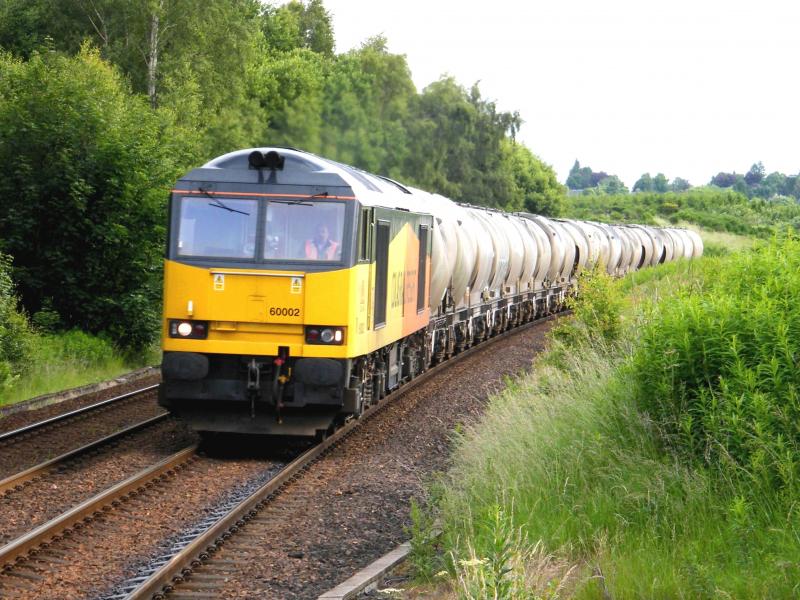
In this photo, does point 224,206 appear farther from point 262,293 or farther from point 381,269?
point 381,269

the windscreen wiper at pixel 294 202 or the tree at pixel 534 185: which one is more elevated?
the tree at pixel 534 185

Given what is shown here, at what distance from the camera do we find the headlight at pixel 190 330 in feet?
38.5

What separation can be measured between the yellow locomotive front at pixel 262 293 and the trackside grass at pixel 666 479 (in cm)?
288

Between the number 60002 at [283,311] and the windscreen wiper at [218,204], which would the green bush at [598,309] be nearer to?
the number 60002 at [283,311]

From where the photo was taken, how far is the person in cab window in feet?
38.5

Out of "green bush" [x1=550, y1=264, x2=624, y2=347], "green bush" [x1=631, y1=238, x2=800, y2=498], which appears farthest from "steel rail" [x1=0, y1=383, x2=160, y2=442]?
"green bush" [x1=631, y1=238, x2=800, y2=498]

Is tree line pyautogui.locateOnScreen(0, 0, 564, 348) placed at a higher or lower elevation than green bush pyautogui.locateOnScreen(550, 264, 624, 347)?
higher

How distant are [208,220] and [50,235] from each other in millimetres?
10107

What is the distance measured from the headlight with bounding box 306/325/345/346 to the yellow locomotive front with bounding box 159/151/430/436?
0.01m

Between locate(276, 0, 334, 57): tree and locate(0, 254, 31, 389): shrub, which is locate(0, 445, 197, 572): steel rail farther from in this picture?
locate(276, 0, 334, 57): tree

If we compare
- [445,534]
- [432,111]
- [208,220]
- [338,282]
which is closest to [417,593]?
[445,534]

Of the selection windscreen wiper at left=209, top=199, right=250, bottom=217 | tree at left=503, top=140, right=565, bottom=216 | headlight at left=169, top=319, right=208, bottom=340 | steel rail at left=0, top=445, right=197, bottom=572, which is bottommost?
steel rail at left=0, top=445, right=197, bottom=572

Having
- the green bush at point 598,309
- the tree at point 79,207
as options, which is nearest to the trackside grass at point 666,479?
the green bush at point 598,309

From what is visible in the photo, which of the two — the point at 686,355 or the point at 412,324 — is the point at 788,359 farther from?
the point at 412,324
